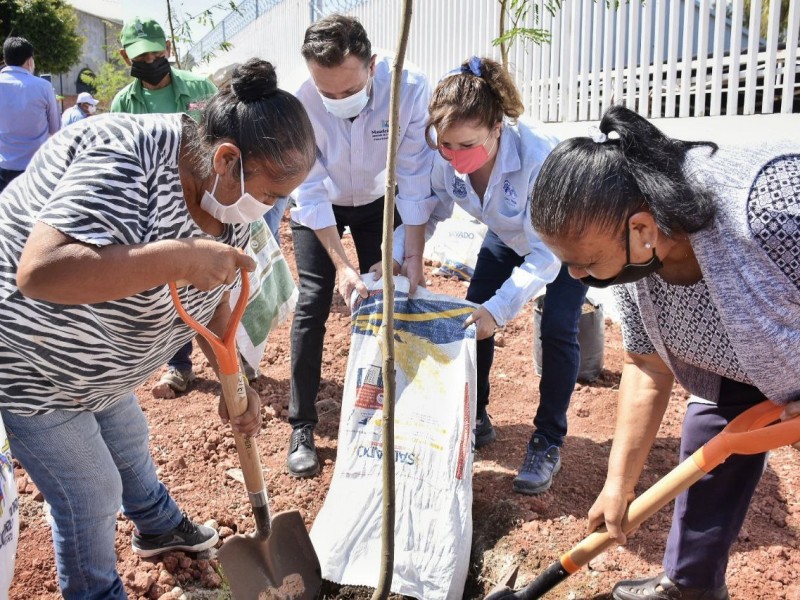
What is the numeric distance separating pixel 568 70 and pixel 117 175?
4997 mm

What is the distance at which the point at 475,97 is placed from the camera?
256 centimetres

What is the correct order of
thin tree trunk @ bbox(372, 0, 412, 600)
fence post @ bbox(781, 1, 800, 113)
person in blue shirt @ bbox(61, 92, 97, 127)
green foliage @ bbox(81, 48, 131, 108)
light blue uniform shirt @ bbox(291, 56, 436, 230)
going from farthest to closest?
green foliage @ bbox(81, 48, 131, 108) < person in blue shirt @ bbox(61, 92, 97, 127) < fence post @ bbox(781, 1, 800, 113) < light blue uniform shirt @ bbox(291, 56, 436, 230) < thin tree trunk @ bbox(372, 0, 412, 600)

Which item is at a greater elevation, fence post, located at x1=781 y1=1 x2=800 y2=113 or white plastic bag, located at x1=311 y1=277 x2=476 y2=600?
fence post, located at x1=781 y1=1 x2=800 y2=113

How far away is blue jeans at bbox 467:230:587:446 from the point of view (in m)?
2.89

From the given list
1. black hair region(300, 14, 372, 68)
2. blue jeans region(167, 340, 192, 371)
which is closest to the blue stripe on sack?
black hair region(300, 14, 372, 68)

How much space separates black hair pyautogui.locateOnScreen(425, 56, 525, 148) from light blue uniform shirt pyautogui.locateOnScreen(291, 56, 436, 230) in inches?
13.2

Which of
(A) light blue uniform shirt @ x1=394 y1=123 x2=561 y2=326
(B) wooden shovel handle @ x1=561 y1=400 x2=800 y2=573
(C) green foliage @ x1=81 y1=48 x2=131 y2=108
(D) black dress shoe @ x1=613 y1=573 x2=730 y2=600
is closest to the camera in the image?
(B) wooden shovel handle @ x1=561 y1=400 x2=800 y2=573

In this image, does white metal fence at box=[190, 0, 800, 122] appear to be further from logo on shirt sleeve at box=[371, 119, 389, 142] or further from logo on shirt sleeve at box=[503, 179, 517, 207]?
logo on shirt sleeve at box=[503, 179, 517, 207]

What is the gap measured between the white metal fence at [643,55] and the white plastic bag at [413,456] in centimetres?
125

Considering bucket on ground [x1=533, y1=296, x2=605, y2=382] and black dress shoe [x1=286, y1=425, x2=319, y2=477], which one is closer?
black dress shoe [x1=286, y1=425, x2=319, y2=477]

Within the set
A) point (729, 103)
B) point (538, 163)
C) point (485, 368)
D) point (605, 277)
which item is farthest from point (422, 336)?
point (729, 103)

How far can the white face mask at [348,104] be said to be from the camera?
2.87 meters

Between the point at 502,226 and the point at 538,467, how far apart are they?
0.98m

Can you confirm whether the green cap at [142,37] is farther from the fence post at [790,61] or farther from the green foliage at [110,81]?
the green foliage at [110,81]
